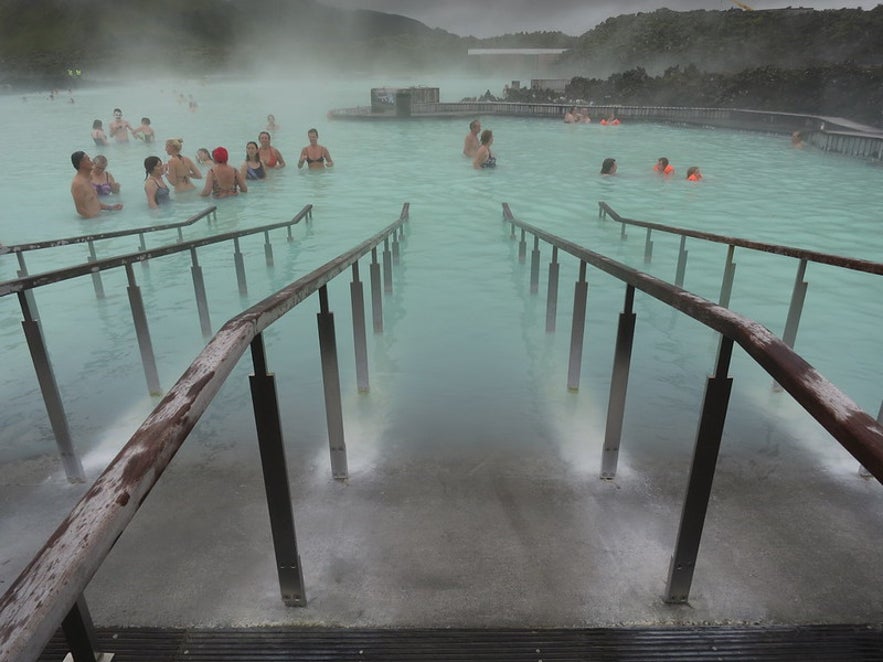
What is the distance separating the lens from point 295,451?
10.5 feet

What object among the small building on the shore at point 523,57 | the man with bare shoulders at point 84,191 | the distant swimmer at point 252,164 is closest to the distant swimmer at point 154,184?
the man with bare shoulders at point 84,191

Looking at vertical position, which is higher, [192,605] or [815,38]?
[815,38]

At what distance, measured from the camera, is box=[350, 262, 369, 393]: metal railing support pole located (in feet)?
12.1

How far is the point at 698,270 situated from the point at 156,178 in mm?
9428

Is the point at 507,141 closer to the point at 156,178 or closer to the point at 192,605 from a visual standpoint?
the point at 156,178

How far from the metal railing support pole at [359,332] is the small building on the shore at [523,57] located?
63.7 meters

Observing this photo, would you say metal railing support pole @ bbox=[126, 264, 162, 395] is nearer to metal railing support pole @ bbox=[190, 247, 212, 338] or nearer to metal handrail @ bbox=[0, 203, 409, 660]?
metal railing support pole @ bbox=[190, 247, 212, 338]

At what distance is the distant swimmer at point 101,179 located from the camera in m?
11.3

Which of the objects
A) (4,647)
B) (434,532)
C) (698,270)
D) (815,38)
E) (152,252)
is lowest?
(698,270)

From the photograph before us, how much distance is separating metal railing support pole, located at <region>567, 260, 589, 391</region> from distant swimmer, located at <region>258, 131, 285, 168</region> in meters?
11.4

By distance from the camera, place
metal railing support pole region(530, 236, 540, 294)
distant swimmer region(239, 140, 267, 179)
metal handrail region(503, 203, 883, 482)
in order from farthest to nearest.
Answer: distant swimmer region(239, 140, 267, 179) < metal railing support pole region(530, 236, 540, 294) < metal handrail region(503, 203, 883, 482)

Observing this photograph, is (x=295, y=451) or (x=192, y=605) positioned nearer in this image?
(x=192, y=605)

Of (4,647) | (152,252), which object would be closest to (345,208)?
(152,252)

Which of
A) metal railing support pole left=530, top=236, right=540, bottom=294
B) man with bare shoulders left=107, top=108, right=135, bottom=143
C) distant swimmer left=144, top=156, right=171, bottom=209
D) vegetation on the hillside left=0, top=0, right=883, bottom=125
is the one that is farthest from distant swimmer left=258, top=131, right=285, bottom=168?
vegetation on the hillside left=0, top=0, right=883, bottom=125
